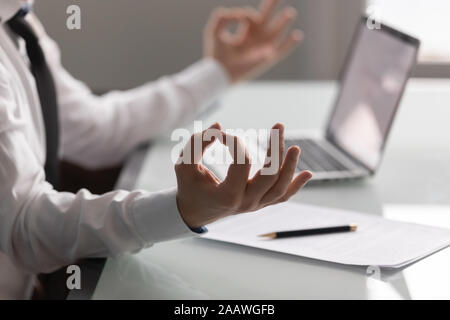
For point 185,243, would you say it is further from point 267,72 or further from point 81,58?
point 267,72

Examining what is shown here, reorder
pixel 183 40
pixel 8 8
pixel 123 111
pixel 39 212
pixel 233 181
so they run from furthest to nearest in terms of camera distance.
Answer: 1. pixel 183 40
2. pixel 123 111
3. pixel 8 8
4. pixel 39 212
5. pixel 233 181

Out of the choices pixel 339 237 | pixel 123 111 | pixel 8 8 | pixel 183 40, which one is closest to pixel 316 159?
pixel 339 237

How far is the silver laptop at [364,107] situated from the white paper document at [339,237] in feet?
0.49

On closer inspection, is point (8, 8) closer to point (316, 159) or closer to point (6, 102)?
point (6, 102)

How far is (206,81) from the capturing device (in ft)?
4.44

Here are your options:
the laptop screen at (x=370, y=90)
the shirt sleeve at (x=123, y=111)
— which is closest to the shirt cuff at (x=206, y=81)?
the shirt sleeve at (x=123, y=111)

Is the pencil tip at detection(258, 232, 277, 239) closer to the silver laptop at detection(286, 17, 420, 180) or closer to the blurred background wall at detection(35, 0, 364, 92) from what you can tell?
the silver laptop at detection(286, 17, 420, 180)

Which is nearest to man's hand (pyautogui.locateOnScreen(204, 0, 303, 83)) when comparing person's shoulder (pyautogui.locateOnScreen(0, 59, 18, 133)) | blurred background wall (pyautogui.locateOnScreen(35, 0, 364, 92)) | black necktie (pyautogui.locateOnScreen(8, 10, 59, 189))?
blurred background wall (pyautogui.locateOnScreen(35, 0, 364, 92))

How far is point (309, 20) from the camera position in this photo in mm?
1929

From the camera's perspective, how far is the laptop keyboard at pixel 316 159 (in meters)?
1.05

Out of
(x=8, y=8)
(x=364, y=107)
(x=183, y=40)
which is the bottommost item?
(x=183, y=40)

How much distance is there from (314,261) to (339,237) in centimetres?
6

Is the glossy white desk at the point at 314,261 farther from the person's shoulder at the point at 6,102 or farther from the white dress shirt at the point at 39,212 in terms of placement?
the person's shoulder at the point at 6,102

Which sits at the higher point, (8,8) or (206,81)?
(8,8)
